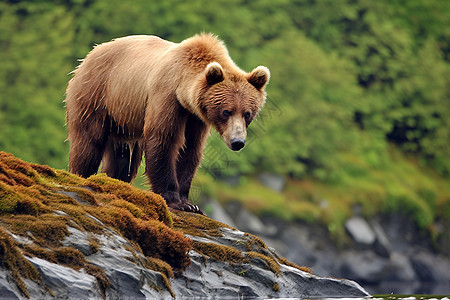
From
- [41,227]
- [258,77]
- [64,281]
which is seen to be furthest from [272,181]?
[64,281]

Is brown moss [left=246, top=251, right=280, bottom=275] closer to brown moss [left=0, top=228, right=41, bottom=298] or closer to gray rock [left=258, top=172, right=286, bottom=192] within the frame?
brown moss [left=0, top=228, right=41, bottom=298]

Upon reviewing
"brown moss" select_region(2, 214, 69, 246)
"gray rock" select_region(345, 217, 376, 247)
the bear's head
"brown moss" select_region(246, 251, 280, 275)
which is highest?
"gray rock" select_region(345, 217, 376, 247)

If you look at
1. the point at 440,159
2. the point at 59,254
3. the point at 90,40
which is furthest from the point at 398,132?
the point at 59,254

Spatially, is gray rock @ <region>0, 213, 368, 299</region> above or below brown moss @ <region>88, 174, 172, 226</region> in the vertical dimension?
below

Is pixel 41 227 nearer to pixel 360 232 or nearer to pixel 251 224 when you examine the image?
pixel 251 224

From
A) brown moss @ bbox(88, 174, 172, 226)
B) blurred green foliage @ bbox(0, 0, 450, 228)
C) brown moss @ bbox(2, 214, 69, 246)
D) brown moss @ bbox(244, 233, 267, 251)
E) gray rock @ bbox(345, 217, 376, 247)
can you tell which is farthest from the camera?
blurred green foliage @ bbox(0, 0, 450, 228)

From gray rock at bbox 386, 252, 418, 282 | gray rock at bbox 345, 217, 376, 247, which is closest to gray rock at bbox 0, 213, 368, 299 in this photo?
gray rock at bbox 386, 252, 418, 282

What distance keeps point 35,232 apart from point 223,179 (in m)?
21.5

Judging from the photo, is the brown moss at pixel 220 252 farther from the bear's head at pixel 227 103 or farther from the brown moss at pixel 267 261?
the bear's head at pixel 227 103

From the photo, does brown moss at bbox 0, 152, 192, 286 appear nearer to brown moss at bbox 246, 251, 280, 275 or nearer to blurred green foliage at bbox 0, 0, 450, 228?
brown moss at bbox 246, 251, 280, 275

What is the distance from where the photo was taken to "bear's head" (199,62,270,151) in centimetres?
919

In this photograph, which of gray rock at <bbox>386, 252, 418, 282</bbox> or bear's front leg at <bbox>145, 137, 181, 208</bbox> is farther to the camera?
gray rock at <bbox>386, 252, 418, 282</bbox>

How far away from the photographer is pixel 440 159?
33.3 m

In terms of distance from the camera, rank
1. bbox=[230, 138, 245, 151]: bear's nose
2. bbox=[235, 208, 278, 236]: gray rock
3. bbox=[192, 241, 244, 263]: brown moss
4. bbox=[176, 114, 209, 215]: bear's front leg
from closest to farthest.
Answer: bbox=[192, 241, 244, 263]: brown moss < bbox=[230, 138, 245, 151]: bear's nose < bbox=[176, 114, 209, 215]: bear's front leg < bbox=[235, 208, 278, 236]: gray rock
